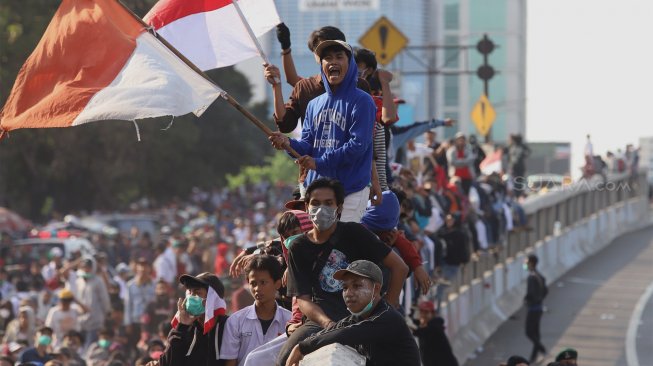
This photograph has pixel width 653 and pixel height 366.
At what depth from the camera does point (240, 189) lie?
227 ft

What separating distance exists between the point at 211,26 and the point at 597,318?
1684 cm

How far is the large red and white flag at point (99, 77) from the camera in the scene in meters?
Result: 10.4

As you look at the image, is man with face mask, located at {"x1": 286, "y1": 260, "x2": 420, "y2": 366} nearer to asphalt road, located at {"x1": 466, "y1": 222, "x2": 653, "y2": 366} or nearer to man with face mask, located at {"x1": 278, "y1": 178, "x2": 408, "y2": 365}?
man with face mask, located at {"x1": 278, "y1": 178, "x2": 408, "y2": 365}

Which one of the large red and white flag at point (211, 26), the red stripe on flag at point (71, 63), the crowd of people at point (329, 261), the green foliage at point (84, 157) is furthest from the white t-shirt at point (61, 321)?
the green foliage at point (84, 157)

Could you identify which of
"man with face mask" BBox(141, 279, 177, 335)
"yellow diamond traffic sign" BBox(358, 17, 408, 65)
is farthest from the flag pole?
"yellow diamond traffic sign" BBox(358, 17, 408, 65)

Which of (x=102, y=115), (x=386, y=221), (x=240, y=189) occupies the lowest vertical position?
(x=240, y=189)

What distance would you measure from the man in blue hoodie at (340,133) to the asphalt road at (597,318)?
39.1 feet

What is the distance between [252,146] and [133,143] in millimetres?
23824

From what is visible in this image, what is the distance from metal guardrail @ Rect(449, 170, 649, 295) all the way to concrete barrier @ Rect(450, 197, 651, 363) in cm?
14

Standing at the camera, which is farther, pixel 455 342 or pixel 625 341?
pixel 625 341

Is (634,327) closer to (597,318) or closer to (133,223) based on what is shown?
(597,318)

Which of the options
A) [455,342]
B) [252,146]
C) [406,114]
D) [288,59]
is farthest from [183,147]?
[288,59]

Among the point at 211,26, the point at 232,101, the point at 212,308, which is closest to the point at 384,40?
the point at 211,26

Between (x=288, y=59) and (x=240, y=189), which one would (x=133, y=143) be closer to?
(x=240, y=189)
